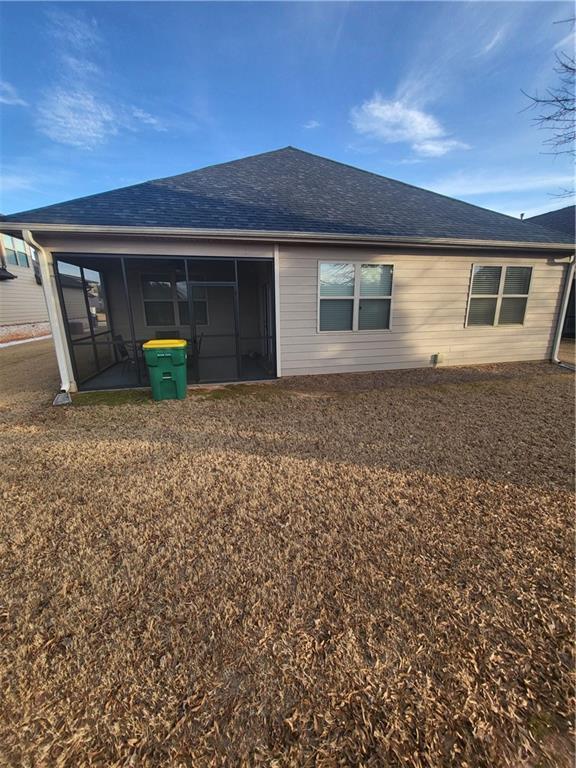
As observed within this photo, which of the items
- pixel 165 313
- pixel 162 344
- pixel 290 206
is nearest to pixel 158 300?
pixel 165 313

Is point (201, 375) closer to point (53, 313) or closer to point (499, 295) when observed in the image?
point (53, 313)

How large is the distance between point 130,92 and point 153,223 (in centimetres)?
700

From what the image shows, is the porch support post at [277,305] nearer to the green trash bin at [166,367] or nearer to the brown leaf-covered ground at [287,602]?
the green trash bin at [166,367]

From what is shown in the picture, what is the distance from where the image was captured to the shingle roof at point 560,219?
13852mm

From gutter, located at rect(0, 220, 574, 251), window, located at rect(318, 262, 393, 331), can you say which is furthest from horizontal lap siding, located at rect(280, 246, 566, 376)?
gutter, located at rect(0, 220, 574, 251)

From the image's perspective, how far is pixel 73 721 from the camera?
1.25m

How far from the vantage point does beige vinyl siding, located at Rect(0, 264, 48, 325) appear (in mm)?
15055

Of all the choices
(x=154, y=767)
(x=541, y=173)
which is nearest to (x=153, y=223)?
(x=154, y=767)

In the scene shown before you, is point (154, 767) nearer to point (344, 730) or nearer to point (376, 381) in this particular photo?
point (344, 730)

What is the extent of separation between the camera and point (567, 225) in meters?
14.0

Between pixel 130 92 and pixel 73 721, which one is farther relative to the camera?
pixel 130 92

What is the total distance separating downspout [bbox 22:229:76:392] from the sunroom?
0.78m

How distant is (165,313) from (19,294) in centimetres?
1269

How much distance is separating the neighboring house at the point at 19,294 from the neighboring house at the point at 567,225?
24.1 metres
